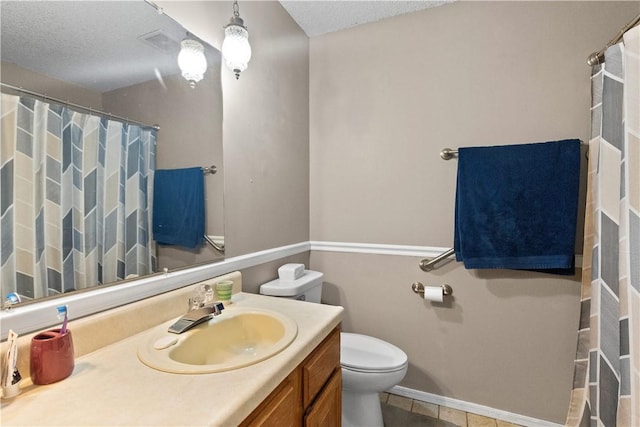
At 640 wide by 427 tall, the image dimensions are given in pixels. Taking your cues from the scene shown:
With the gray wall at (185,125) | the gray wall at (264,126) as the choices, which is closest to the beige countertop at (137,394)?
the gray wall at (185,125)

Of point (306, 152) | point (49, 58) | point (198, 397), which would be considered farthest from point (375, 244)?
point (49, 58)

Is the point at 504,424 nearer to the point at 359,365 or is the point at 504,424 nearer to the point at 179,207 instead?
the point at 359,365

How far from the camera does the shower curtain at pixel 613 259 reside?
0.88 metres

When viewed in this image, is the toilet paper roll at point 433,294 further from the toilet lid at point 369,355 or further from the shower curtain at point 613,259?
the shower curtain at point 613,259

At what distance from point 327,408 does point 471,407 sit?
3.88 feet

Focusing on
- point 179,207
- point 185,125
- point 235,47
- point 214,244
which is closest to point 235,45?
point 235,47

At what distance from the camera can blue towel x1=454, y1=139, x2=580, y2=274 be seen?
143cm

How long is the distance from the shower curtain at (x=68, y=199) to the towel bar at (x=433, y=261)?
143cm

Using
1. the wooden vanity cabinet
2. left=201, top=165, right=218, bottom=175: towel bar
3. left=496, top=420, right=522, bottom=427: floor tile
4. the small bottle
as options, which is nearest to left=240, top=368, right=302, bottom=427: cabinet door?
the wooden vanity cabinet

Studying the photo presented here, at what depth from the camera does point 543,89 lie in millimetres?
1522

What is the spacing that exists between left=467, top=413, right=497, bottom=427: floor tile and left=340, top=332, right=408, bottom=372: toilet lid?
572 millimetres

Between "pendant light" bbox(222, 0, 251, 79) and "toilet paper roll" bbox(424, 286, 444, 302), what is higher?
"pendant light" bbox(222, 0, 251, 79)

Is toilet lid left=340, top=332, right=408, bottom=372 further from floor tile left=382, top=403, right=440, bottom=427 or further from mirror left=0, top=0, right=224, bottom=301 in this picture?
mirror left=0, top=0, right=224, bottom=301

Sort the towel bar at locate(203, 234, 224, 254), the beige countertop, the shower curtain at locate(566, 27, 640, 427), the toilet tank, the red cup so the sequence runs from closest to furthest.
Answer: the beige countertop
the red cup
the shower curtain at locate(566, 27, 640, 427)
the towel bar at locate(203, 234, 224, 254)
the toilet tank
